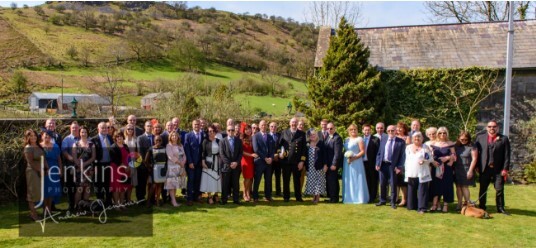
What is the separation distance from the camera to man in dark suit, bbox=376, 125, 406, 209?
27.8 feet

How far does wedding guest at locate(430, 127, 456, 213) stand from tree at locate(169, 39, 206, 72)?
122 feet

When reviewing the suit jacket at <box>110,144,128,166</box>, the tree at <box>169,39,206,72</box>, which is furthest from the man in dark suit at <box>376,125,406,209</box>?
the tree at <box>169,39,206,72</box>

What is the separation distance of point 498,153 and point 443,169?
992mm

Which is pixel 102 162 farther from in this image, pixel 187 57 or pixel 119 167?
pixel 187 57

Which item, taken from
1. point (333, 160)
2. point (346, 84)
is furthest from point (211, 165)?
point (346, 84)

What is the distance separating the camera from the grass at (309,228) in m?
6.37

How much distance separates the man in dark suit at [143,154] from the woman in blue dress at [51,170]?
1.34 meters

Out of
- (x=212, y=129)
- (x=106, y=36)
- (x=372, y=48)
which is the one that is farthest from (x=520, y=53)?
(x=106, y=36)

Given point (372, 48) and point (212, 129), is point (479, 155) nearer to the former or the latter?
point (212, 129)

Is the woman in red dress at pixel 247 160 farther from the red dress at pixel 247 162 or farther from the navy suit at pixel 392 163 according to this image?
the navy suit at pixel 392 163

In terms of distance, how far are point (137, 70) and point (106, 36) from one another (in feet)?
51.6

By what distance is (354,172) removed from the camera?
9.00 meters

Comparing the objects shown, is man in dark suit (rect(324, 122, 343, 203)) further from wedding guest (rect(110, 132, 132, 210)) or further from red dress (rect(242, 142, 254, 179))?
wedding guest (rect(110, 132, 132, 210))

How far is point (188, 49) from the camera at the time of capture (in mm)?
45969
